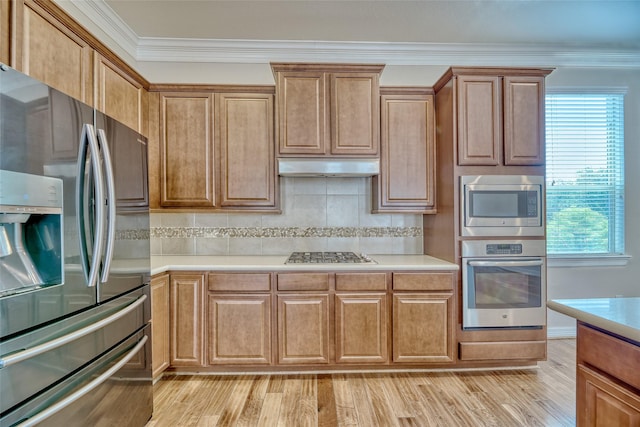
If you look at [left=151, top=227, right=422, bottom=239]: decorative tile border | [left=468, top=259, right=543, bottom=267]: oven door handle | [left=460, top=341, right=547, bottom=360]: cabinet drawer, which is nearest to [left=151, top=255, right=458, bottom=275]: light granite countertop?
[left=468, top=259, right=543, bottom=267]: oven door handle

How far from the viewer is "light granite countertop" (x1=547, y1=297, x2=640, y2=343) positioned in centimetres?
100

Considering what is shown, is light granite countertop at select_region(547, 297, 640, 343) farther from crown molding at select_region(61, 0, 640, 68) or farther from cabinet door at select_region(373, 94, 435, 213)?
crown molding at select_region(61, 0, 640, 68)

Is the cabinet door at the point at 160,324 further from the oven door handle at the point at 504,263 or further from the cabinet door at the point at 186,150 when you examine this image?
the oven door handle at the point at 504,263

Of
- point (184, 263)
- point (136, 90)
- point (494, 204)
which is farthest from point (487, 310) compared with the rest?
point (136, 90)

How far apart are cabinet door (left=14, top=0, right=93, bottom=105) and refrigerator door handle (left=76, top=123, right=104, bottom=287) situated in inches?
21.8

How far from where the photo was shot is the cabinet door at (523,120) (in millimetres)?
2662

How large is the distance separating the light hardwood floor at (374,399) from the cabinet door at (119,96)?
6.61 ft

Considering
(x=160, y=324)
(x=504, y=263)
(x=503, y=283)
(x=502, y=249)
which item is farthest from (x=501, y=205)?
(x=160, y=324)

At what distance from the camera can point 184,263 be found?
106 inches

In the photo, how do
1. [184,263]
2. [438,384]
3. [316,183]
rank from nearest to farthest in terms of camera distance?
[438,384], [184,263], [316,183]

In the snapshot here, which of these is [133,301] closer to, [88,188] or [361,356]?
[88,188]

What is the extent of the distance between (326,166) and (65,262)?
6.19ft

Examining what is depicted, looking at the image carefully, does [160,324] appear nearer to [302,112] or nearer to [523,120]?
[302,112]

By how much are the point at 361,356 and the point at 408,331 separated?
1.35 ft
